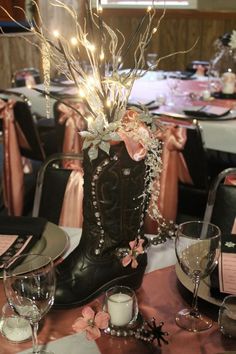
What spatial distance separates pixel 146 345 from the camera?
0.90 metres

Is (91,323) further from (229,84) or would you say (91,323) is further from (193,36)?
(193,36)

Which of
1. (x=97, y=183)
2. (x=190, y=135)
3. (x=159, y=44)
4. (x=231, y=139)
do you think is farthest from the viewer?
(x=159, y=44)

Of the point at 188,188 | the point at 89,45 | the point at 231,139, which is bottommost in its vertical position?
the point at 188,188

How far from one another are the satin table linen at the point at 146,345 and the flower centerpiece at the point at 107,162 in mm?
43

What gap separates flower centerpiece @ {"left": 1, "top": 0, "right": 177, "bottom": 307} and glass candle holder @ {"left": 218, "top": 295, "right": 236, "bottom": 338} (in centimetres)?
20

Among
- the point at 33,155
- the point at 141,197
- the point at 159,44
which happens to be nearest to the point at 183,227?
the point at 141,197

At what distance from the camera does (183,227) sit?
3.49 ft

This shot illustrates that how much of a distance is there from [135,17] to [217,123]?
11.0 feet

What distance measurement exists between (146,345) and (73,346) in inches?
5.2

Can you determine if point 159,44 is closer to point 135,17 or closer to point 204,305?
point 135,17

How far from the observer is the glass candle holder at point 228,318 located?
0.92 metres

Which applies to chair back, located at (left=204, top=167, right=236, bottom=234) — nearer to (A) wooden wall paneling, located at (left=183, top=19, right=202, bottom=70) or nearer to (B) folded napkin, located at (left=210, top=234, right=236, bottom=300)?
(B) folded napkin, located at (left=210, top=234, right=236, bottom=300)

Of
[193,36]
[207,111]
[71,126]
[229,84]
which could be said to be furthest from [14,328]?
[193,36]

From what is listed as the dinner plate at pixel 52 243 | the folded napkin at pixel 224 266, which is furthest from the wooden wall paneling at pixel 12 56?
the folded napkin at pixel 224 266
